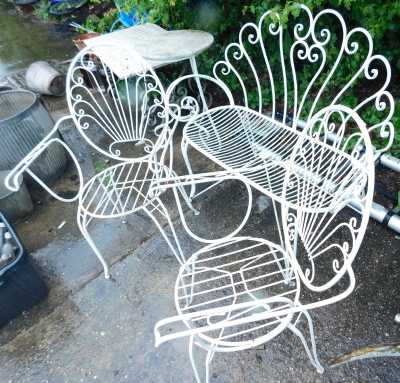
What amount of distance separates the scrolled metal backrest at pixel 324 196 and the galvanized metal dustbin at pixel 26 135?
2085 mm

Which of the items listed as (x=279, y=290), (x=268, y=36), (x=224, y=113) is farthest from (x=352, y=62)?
(x=279, y=290)

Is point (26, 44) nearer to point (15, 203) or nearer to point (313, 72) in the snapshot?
point (15, 203)

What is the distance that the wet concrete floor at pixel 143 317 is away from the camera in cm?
166

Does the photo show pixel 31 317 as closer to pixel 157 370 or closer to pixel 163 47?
pixel 157 370

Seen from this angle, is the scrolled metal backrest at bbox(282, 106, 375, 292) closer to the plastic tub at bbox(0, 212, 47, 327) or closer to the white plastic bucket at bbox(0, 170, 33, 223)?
the plastic tub at bbox(0, 212, 47, 327)

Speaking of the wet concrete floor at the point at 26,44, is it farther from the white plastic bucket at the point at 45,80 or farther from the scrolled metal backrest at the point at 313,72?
the scrolled metal backrest at the point at 313,72

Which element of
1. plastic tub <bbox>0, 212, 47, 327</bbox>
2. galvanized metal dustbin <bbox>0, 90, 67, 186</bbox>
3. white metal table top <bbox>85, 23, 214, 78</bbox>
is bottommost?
plastic tub <bbox>0, 212, 47, 327</bbox>

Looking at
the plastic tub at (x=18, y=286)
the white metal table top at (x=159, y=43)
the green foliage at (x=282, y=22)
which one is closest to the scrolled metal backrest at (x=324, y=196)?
the green foliage at (x=282, y=22)

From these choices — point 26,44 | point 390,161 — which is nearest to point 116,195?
point 390,161

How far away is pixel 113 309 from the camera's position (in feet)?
6.47

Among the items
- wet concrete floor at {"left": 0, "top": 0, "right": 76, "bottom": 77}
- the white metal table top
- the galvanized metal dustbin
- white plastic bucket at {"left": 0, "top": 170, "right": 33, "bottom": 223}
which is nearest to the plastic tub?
white plastic bucket at {"left": 0, "top": 170, "right": 33, "bottom": 223}

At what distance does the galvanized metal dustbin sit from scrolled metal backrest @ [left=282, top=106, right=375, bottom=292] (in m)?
2.08

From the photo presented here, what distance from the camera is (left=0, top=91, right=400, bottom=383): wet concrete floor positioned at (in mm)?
1663

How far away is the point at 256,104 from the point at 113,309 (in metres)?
2.44
